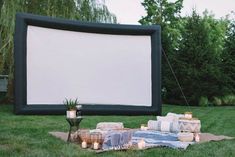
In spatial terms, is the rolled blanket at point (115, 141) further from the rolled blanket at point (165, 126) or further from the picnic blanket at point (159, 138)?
the rolled blanket at point (165, 126)

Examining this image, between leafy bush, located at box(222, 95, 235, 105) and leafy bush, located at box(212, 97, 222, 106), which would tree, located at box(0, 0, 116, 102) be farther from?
leafy bush, located at box(222, 95, 235, 105)

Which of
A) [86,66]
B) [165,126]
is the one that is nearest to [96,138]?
[165,126]

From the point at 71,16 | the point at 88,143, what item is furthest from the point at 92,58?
the point at 88,143

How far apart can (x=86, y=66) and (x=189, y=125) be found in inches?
170

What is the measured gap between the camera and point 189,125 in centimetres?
654

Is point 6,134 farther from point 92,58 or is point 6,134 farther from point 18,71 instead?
point 92,58

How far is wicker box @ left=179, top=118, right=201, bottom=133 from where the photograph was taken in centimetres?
649

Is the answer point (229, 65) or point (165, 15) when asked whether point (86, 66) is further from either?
point (165, 15)

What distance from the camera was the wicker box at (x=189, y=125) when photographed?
255 inches

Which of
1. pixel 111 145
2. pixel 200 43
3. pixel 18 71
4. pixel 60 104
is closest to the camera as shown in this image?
pixel 111 145

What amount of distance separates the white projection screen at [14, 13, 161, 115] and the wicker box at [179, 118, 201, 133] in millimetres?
3818

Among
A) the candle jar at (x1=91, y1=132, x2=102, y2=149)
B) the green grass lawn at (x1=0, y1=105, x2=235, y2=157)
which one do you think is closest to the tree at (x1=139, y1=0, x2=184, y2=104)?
the green grass lawn at (x1=0, y1=105, x2=235, y2=157)

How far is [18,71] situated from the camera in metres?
9.30

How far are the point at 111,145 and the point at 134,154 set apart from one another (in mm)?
493
